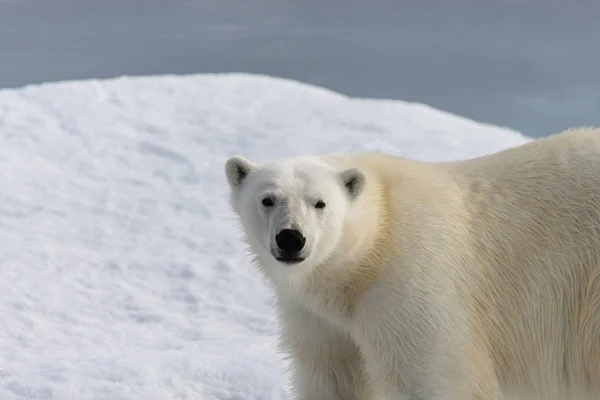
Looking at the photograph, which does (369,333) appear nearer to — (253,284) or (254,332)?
(254,332)

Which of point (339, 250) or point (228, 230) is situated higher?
point (228, 230)

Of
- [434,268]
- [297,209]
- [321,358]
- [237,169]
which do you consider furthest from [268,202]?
[321,358]

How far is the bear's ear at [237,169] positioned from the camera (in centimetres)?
370

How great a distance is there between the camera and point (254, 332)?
8680mm

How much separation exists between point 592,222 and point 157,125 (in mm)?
12831

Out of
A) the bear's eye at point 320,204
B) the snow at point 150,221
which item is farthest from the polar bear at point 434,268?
the snow at point 150,221

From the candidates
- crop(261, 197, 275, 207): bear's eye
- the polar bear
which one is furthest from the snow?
crop(261, 197, 275, 207): bear's eye

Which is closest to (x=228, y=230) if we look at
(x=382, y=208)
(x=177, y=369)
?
(x=177, y=369)

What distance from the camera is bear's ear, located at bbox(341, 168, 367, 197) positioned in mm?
3482

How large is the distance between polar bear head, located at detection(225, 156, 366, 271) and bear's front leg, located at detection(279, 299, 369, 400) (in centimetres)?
34

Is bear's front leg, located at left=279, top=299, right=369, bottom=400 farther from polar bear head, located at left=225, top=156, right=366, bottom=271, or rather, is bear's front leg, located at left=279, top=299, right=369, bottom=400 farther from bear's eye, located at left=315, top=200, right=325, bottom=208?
bear's eye, located at left=315, top=200, right=325, bottom=208

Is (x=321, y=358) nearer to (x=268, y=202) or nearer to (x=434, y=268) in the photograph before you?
(x=434, y=268)

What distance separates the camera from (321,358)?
12.5ft

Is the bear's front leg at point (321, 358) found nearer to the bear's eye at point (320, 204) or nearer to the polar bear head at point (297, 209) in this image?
the polar bear head at point (297, 209)
